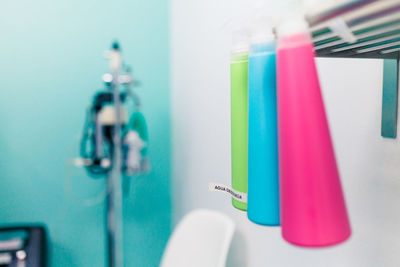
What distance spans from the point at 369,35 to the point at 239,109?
0.54 ft

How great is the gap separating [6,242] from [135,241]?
0.51m

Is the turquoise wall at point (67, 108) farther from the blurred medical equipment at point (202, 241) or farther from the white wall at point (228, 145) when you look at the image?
the blurred medical equipment at point (202, 241)

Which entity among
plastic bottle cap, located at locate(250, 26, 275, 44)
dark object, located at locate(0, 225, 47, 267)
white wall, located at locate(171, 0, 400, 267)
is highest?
plastic bottle cap, located at locate(250, 26, 275, 44)

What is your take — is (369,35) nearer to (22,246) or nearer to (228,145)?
(228,145)

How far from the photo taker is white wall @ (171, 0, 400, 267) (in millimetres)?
577

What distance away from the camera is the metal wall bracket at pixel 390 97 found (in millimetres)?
526

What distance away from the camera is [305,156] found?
0.30 meters

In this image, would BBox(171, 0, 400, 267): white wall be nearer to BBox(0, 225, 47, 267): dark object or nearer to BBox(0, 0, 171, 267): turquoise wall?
BBox(0, 0, 171, 267): turquoise wall

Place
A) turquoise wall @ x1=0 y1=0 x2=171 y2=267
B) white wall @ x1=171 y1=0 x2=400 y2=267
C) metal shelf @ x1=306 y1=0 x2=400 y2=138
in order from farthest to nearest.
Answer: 1. turquoise wall @ x1=0 y1=0 x2=171 y2=267
2. white wall @ x1=171 y1=0 x2=400 y2=267
3. metal shelf @ x1=306 y1=0 x2=400 y2=138

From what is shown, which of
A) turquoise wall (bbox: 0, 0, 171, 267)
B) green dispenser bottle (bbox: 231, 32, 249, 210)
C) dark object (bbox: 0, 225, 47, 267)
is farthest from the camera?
turquoise wall (bbox: 0, 0, 171, 267)

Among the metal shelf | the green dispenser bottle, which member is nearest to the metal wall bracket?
the metal shelf

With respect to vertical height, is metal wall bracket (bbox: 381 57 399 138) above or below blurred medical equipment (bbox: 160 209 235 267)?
above

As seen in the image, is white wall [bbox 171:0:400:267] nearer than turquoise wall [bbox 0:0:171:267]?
Yes

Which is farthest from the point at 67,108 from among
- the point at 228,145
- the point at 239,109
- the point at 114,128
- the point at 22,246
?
the point at 239,109
